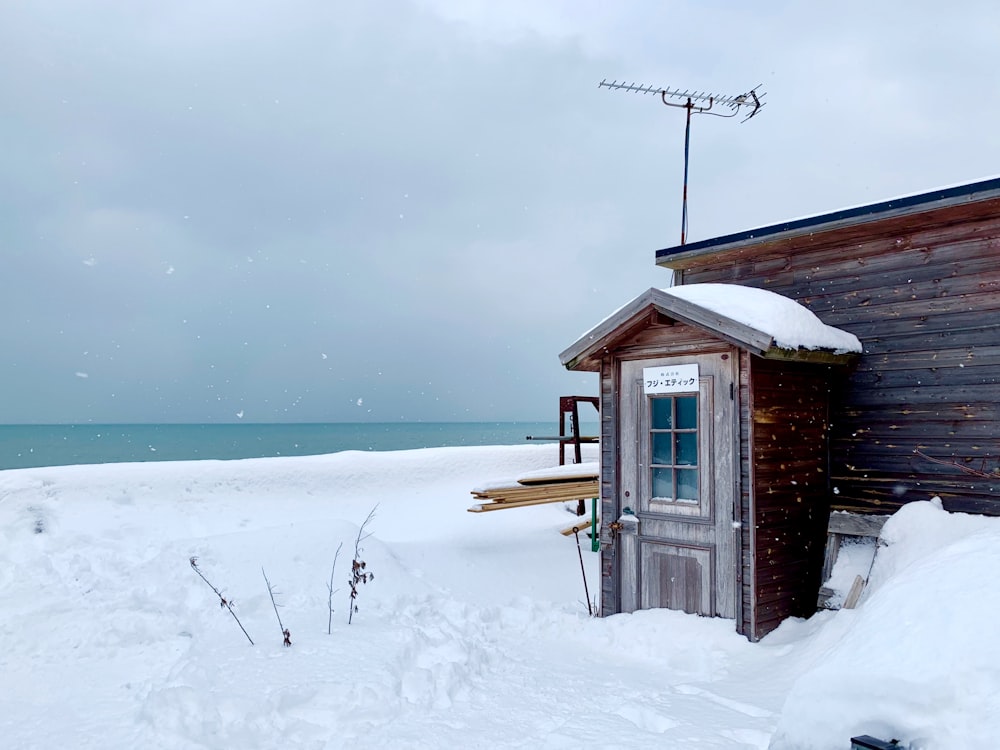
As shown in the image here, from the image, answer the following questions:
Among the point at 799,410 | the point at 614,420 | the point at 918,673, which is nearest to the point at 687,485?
the point at 614,420

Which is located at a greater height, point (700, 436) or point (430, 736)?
point (700, 436)

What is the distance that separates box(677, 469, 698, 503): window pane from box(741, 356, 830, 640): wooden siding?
0.53 meters

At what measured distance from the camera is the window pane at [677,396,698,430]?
6.77m

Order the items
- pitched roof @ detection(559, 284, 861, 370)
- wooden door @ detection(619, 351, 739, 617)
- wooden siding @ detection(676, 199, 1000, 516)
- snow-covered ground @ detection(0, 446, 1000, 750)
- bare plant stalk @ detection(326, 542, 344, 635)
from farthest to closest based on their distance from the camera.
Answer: bare plant stalk @ detection(326, 542, 344, 635)
wooden door @ detection(619, 351, 739, 617)
wooden siding @ detection(676, 199, 1000, 516)
pitched roof @ detection(559, 284, 861, 370)
snow-covered ground @ detection(0, 446, 1000, 750)

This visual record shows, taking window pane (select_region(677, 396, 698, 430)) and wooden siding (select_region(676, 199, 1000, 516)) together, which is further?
window pane (select_region(677, 396, 698, 430))

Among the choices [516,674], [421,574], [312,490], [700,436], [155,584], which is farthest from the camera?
[312,490]

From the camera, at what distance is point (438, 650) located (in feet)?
19.9

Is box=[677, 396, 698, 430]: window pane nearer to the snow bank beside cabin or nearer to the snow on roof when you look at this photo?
the snow on roof

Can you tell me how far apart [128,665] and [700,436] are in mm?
5786

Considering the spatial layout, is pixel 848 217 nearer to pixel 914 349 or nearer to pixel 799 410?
pixel 914 349

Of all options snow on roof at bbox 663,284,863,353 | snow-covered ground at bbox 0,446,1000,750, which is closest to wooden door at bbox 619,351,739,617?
snow-covered ground at bbox 0,446,1000,750

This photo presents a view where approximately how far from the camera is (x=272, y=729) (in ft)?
14.8

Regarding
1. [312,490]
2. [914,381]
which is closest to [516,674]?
[914,381]

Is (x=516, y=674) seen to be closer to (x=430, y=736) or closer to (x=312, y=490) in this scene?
(x=430, y=736)
